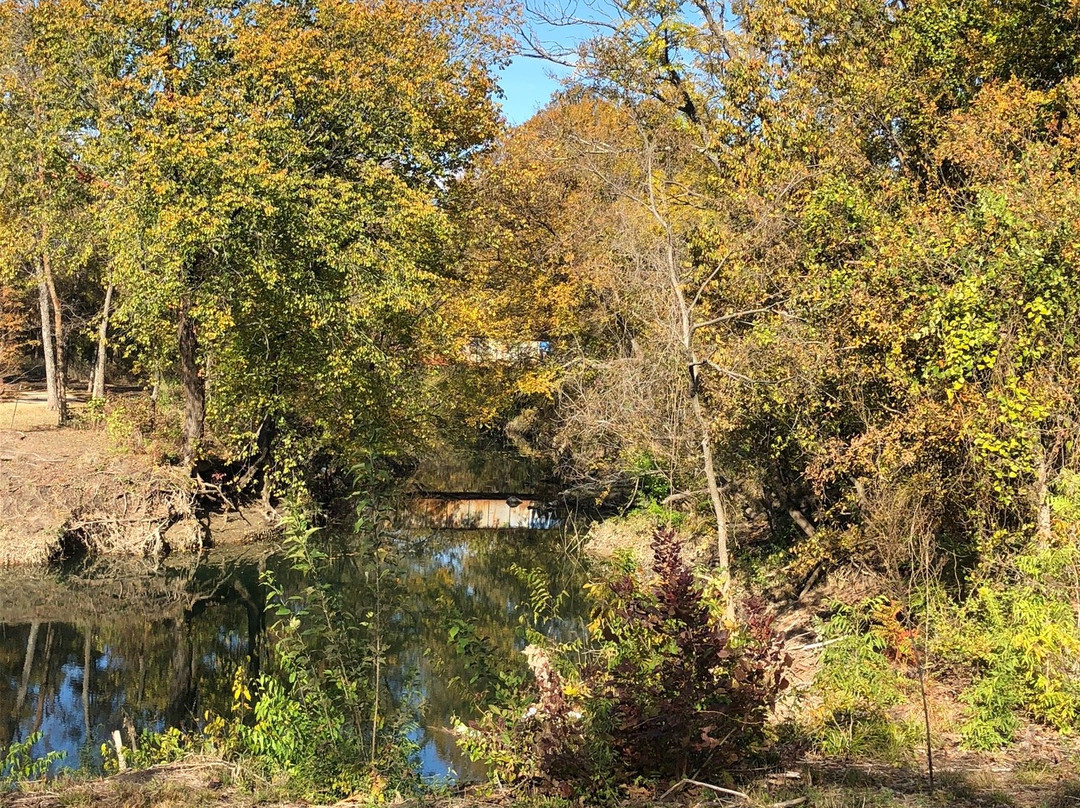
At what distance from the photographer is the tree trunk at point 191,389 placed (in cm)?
2062

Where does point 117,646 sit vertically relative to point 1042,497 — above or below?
below

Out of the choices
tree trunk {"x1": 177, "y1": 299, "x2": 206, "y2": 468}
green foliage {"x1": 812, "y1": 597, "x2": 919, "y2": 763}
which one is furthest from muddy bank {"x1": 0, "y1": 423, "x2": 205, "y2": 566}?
green foliage {"x1": 812, "y1": 597, "x2": 919, "y2": 763}

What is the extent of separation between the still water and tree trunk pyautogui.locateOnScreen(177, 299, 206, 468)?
2.61 metres

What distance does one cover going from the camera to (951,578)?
428 inches

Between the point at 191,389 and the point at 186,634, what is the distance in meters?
7.50

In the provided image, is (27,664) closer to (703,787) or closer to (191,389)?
(191,389)

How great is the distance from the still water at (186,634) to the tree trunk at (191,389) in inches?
103

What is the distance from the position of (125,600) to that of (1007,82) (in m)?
16.4

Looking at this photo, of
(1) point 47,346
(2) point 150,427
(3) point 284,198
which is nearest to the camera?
(3) point 284,198

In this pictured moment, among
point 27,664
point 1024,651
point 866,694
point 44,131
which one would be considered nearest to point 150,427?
point 44,131

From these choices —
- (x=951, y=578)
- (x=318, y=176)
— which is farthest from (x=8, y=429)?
(x=951, y=578)

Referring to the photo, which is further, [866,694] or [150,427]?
[150,427]

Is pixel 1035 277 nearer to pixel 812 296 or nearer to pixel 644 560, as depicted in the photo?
pixel 812 296

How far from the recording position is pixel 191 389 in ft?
69.4
